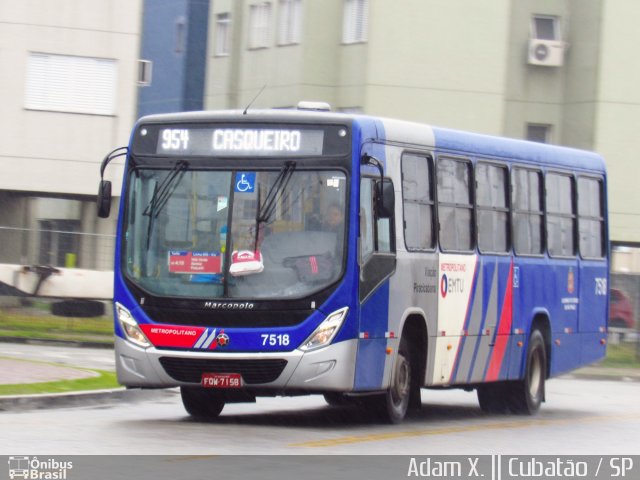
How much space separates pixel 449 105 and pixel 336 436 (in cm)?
2504

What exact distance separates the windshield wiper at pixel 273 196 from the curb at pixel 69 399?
10.00 ft

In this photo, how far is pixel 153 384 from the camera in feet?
47.4

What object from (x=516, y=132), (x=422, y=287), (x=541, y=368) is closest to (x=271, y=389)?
(x=422, y=287)

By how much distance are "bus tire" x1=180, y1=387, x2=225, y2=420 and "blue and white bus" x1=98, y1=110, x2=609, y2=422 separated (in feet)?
0.06

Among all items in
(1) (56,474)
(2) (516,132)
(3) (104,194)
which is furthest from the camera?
(2) (516,132)

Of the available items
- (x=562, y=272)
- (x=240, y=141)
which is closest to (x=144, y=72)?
(x=562, y=272)

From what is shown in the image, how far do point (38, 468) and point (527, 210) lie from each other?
379 inches

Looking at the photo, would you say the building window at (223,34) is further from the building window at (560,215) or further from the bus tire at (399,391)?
the bus tire at (399,391)

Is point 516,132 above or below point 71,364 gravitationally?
above

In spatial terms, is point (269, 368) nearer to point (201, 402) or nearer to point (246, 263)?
point (246, 263)

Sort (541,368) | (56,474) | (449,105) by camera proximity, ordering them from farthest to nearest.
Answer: (449,105)
(541,368)
(56,474)

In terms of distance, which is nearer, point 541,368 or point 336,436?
point 336,436

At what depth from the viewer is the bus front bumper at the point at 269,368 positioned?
1412cm

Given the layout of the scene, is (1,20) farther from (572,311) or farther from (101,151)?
(572,311)
